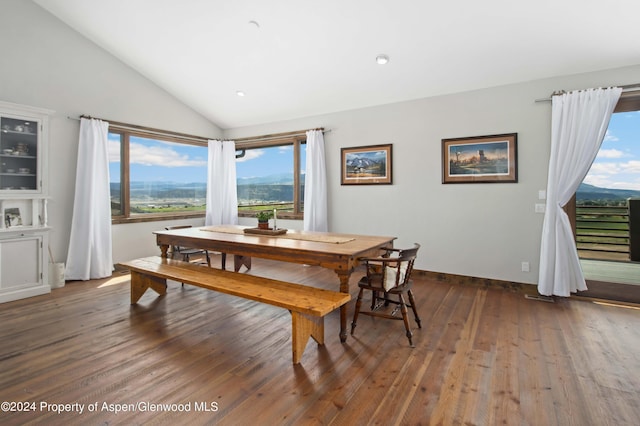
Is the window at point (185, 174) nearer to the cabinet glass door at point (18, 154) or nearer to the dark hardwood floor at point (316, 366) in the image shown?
the cabinet glass door at point (18, 154)

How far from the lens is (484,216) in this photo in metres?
4.21

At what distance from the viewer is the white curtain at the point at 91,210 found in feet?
14.5

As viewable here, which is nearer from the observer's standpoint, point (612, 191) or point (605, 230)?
point (612, 191)

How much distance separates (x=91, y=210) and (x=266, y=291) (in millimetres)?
3409

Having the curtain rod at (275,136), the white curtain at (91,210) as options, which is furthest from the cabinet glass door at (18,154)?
the curtain rod at (275,136)

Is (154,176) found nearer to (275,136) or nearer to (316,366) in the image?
(275,136)

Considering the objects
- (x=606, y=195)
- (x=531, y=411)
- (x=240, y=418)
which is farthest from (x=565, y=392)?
(x=606, y=195)

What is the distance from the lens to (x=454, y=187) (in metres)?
4.41

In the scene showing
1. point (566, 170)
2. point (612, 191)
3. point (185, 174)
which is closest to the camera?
point (566, 170)

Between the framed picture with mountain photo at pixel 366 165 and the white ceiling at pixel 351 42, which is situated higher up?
the white ceiling at pixel 351 42

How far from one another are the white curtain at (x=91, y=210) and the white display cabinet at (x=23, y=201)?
0.51 meters

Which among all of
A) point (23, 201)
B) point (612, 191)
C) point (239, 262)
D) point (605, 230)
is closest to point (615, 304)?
point (612, 191)

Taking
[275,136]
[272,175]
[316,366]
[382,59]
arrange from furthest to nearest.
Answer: [272,175] → [275,136] → [382,59] → [316,366]

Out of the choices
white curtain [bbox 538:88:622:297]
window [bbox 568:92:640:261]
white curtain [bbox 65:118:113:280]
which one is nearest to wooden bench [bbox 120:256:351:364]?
white curtain [bbox 65:118:113:280]
